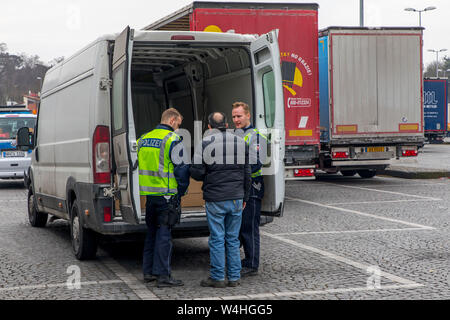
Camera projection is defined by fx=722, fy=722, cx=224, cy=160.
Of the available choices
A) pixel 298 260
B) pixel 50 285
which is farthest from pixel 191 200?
pixel 50 285

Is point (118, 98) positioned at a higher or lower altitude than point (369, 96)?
lower

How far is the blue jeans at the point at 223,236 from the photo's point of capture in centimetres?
673

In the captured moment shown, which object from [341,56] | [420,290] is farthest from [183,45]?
[341,56]

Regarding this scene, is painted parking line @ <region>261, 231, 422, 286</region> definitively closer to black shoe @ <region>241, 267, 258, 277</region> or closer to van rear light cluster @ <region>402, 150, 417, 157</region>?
black shoe @ <region>241, 267, 258, 277</region>

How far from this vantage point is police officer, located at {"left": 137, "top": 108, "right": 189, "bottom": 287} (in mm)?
6773

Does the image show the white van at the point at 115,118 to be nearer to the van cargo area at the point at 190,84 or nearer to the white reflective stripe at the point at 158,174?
the van cargo area at the point at 190,84

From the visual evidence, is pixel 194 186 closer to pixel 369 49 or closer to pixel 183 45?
pixel 183 45

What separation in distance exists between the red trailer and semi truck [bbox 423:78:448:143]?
2287cm

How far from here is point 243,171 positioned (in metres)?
6.84

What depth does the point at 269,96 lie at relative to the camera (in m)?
8.36

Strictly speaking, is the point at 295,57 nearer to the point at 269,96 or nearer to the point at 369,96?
the point at 369,96

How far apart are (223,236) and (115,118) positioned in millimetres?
1707

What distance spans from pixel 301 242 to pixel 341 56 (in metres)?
7.72
